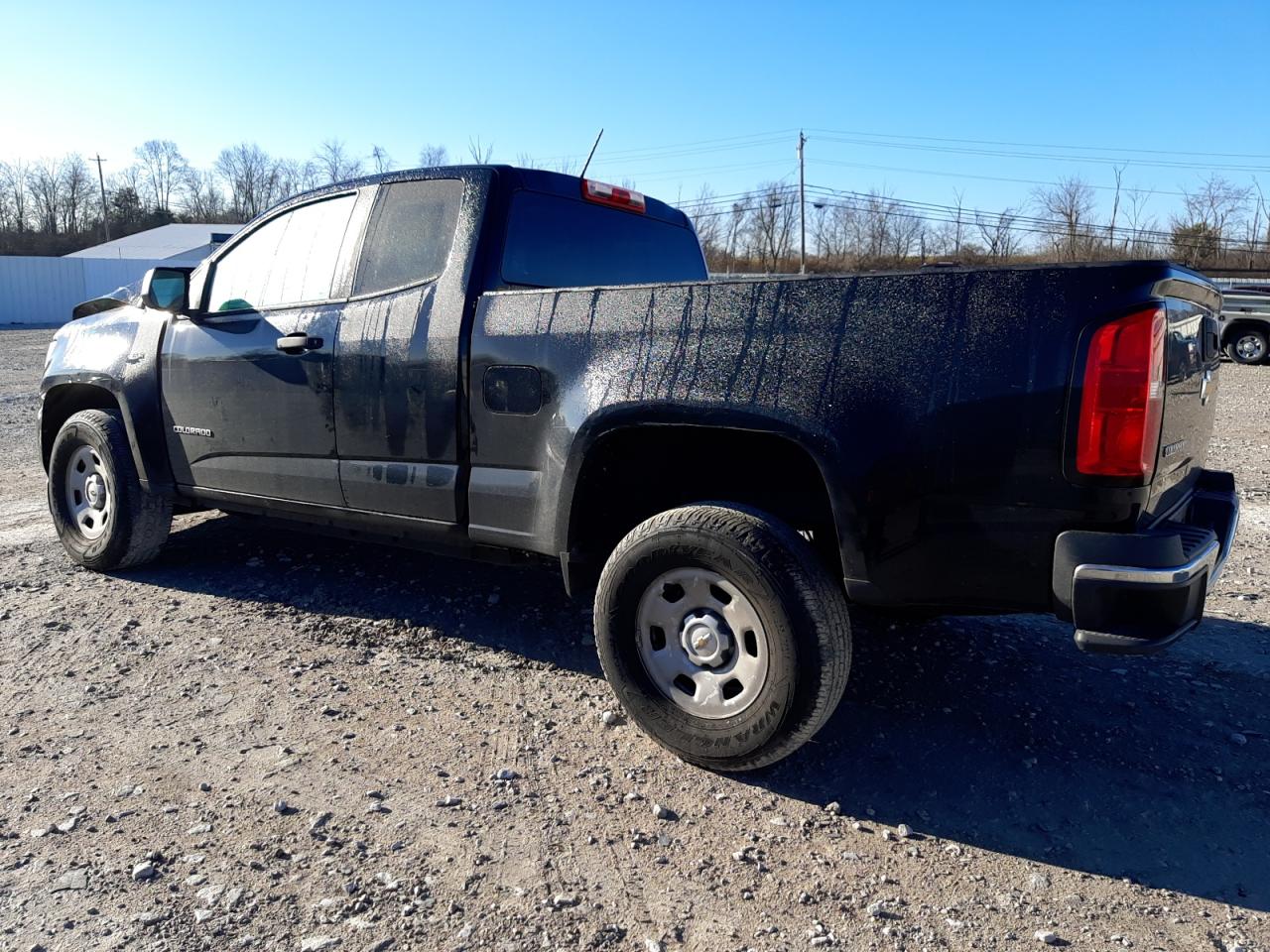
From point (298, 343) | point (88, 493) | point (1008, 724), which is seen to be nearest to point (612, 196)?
point (298, 343)

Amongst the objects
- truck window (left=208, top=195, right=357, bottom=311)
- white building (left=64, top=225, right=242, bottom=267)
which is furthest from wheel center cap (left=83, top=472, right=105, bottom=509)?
white building (left=64, top=225, right=242, bottom=267)

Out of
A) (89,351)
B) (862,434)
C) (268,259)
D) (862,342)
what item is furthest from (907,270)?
(89,351)

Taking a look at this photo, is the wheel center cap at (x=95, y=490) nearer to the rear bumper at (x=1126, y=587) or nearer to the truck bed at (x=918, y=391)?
the truck bed at (x=918, y=391)

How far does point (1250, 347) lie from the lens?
61.2 ft

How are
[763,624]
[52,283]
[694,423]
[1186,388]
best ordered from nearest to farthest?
1. [1186,388]
2. [763,624]
3. [694,423]
4. [52,283]

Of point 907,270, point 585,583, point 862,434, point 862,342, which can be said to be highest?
point 907,270

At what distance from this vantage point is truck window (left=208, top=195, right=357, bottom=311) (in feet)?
14.2

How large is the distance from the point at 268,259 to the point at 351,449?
3.99 ft

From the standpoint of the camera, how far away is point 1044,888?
2.53 metres

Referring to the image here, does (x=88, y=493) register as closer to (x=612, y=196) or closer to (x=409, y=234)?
(x=409, y=234)

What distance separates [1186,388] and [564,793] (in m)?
2.26

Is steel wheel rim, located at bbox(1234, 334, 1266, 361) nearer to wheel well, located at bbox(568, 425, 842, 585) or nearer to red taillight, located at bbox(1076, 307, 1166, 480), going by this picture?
wheel well, located at bbox(568, 425, 842, 585)

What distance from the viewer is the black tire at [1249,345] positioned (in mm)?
18484

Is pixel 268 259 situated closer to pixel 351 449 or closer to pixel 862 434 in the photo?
pixel 351 449
